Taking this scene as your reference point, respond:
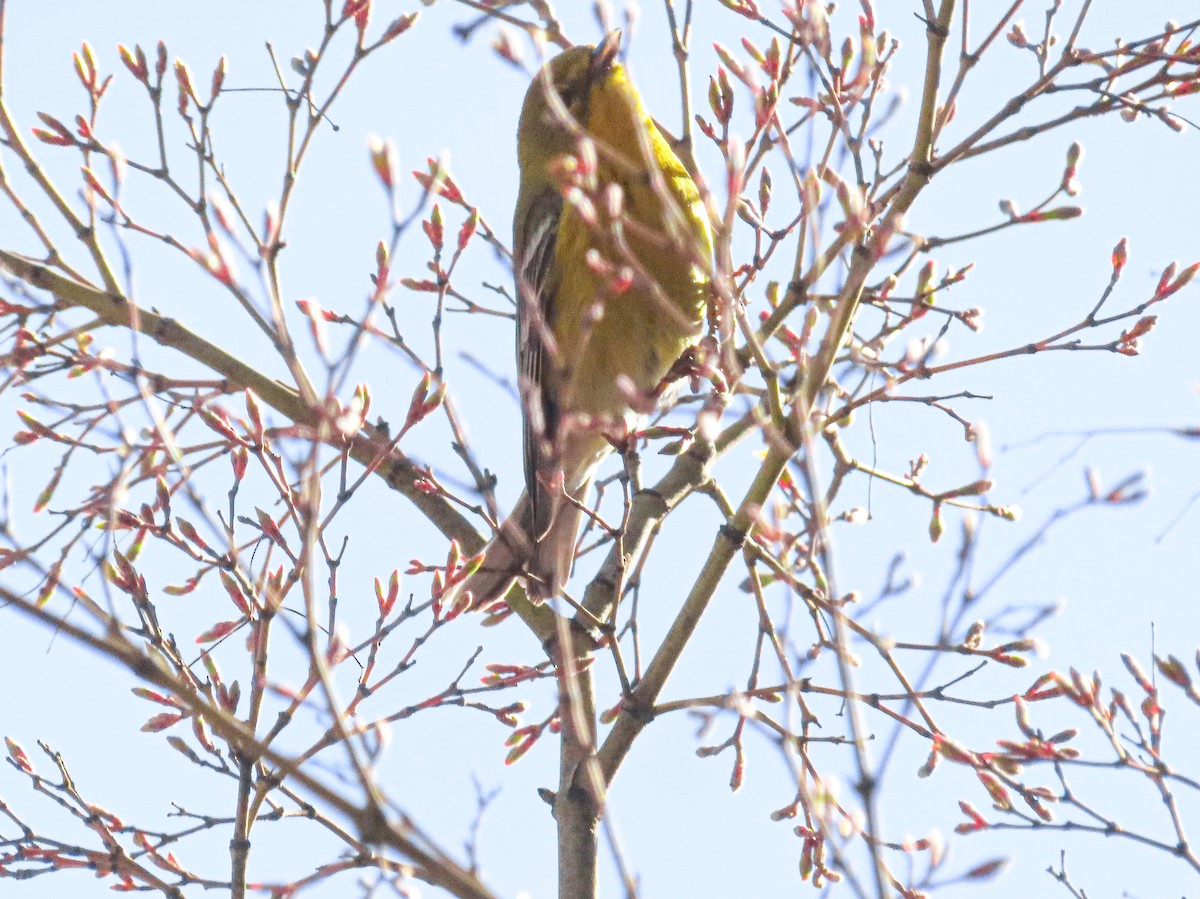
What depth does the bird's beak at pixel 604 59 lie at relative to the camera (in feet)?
14.9

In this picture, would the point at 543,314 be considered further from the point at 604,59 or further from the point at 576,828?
the point at 576,828

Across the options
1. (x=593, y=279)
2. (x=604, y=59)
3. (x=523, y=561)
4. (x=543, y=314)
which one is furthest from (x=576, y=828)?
(x=604, y=59)

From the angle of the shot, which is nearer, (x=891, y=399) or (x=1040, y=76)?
(x=1040, y=76)

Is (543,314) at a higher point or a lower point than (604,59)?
lower

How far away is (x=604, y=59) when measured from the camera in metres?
4.73

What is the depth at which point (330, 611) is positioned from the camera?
2.94 metres

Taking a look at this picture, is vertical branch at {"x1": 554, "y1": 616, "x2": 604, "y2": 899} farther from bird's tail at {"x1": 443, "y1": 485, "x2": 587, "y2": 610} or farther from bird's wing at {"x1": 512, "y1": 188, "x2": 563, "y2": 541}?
bird's wing at {"x1": 512, "y1": 188, "x2": 563, "y2": 541}

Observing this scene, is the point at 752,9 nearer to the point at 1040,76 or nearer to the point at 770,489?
the point at 1040,76

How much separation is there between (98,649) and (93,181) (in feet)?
6.70

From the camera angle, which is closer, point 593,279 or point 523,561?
point 523,561

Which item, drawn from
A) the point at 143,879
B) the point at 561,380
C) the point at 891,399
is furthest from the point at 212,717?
the point at 891,399

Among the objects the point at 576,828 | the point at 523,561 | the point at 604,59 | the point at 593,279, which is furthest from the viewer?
the point at 593,279

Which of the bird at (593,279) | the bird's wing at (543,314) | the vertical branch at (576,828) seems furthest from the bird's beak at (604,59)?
the vertical branch at (576,828)

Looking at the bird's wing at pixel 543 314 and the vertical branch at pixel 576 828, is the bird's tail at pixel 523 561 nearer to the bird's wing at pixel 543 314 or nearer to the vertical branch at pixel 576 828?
the bird's wing at pixel 543 314
